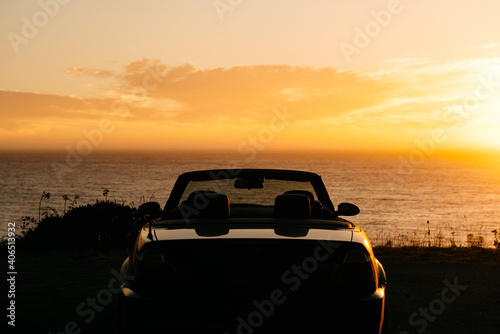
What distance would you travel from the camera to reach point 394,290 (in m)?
7.51

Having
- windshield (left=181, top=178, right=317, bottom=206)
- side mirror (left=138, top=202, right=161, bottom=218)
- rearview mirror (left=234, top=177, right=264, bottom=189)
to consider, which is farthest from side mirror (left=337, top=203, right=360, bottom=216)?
windshield (left=181, top=178, right=317, bottom=206)

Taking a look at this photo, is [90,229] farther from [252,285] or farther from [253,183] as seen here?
[252,285]

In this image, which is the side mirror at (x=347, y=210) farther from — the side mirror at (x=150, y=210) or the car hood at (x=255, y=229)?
the side mirror at (x=150, y=210)

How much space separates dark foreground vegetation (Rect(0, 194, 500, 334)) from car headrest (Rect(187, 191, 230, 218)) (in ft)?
6.58

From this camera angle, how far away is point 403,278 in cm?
854

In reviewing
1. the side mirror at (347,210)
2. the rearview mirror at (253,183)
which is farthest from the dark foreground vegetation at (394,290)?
the rearview mirror at (253,183)

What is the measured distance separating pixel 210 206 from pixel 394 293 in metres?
4.18

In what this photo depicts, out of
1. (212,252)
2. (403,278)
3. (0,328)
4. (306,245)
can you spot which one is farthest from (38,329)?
(403,278)

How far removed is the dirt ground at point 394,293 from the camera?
5.62 meters

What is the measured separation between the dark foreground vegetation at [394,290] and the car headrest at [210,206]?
6.58 ft

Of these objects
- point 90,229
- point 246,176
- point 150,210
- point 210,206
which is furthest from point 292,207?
point 90,229

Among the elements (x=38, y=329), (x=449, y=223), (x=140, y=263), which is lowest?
(x=449, y=223)

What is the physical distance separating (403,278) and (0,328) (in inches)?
235

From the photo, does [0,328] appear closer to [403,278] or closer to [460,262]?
[403,278]
